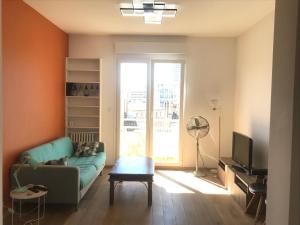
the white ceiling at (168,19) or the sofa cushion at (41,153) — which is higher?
the white ceiling at (168,19)

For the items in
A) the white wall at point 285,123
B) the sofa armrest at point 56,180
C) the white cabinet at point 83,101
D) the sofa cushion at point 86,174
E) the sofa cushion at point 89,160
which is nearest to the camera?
the white wall at point 285,123

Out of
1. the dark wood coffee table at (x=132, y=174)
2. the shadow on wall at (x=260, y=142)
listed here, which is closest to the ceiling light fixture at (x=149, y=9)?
the shadow on wall at (x=260, y=142)

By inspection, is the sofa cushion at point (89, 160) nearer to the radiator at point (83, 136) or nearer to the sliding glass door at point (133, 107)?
the radiator at point (83, 136)

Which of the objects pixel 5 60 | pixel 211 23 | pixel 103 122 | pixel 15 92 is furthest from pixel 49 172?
pixel 211 23

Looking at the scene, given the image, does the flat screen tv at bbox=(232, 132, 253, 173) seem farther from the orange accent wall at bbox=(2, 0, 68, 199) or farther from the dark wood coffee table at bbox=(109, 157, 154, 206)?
the orange accent wall at bbox=(2, 0, 68, 199)

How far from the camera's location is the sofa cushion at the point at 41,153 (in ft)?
11.9

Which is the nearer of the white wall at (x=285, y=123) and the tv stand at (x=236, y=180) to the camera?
the white wall at (x=285, y=123)

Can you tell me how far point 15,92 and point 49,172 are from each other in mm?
1115

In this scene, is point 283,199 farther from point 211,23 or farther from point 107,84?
point 107,84

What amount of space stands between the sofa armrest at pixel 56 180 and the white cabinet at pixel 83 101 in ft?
7.07

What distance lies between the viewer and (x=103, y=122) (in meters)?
5.70

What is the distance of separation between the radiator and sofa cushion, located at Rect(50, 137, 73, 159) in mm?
476

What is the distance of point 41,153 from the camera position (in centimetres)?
388

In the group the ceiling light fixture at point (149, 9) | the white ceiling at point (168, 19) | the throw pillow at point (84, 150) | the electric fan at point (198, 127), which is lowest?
the throw pillow at point (84, 150)
